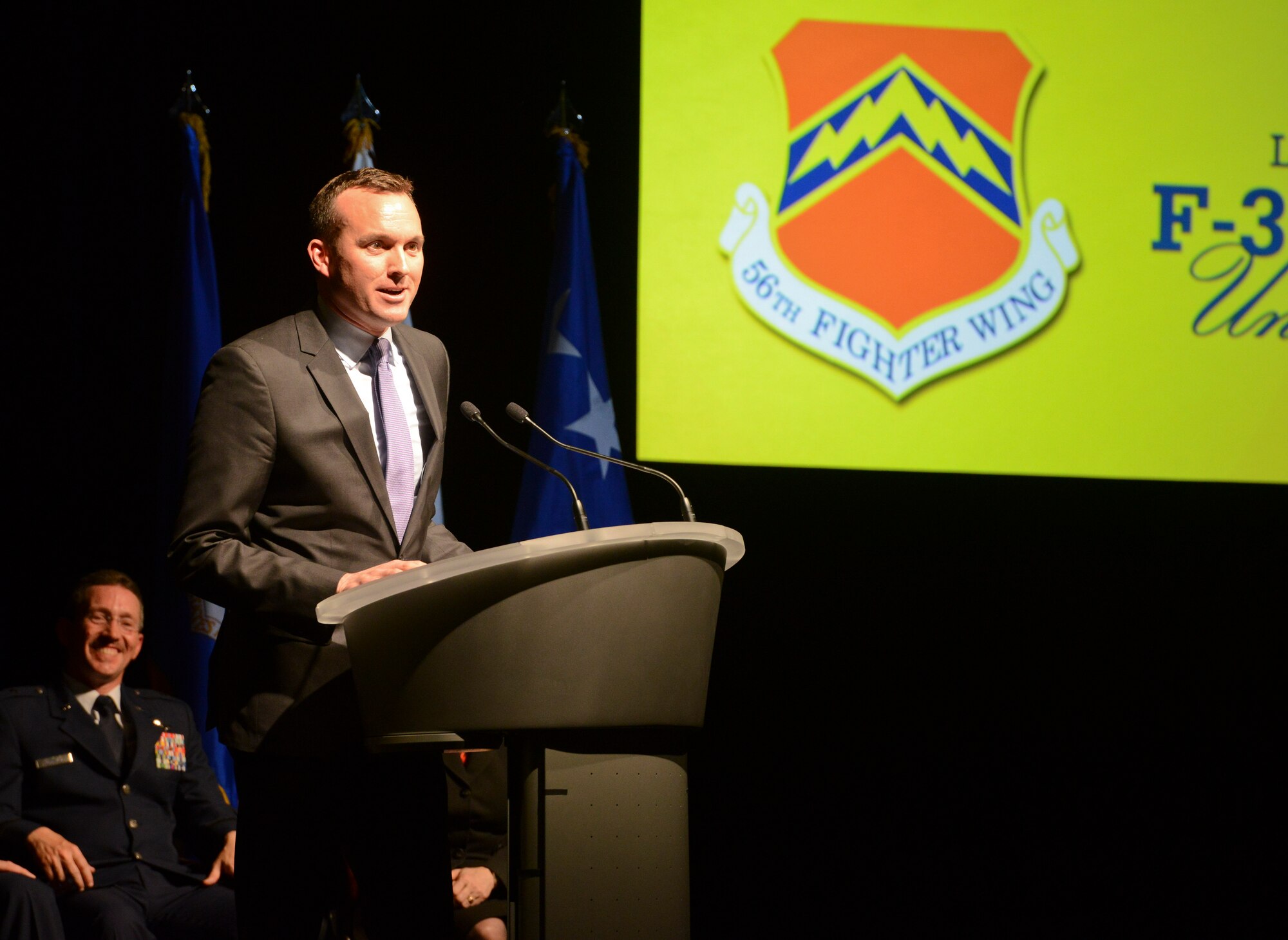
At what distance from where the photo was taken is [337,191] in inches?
65.0

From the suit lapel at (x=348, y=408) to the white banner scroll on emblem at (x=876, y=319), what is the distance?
1.87m

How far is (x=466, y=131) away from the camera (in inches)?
141

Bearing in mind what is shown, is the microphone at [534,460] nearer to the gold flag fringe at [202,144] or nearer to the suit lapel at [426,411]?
the suit lapel at [426,411]

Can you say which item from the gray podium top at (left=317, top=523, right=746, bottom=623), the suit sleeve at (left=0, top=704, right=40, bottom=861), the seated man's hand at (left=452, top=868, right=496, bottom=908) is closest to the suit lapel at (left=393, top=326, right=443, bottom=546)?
the gray podium top at (left=317, top=523, right=746, bottom=623)

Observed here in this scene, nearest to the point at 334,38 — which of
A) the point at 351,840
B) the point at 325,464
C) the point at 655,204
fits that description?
the point at 655,204

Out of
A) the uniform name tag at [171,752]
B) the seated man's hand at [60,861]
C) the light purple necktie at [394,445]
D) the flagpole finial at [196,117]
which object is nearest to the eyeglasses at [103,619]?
the uniform name tag at [171,752]

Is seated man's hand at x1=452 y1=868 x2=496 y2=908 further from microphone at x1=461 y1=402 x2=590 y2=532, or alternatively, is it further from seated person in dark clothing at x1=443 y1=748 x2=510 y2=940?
microphone at x1=461 y1=402 x2=590 y2=532

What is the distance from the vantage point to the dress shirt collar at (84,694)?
276cm

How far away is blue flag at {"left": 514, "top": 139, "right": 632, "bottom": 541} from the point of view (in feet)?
11.0

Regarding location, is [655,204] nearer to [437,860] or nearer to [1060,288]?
[1060,288]

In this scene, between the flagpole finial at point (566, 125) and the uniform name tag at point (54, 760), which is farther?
the flagpole finial at point (566, 125)

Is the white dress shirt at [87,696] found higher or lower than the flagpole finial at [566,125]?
lower

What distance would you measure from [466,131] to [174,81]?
2.64 feet

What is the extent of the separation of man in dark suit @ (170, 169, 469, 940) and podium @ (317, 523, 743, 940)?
0.10m
